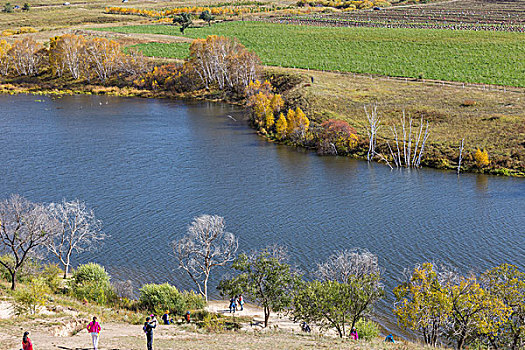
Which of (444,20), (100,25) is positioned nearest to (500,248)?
(444,20)

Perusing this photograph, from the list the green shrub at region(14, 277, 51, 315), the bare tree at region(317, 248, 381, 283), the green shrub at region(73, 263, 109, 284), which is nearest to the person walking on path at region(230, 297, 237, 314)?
the bare tree at region(317, 248, 381, 283)

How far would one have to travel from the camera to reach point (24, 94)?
431 ft

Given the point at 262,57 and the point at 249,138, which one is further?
the point at 262,57

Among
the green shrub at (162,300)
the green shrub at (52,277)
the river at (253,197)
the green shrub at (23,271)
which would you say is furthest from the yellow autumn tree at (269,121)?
the green shrub at (162,300)

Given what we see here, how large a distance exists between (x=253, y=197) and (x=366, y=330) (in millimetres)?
28890

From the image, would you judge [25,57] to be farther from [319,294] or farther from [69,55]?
[319,294]

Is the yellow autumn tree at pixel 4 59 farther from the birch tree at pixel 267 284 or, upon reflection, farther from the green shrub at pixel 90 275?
the birch tree at pixel 267 284

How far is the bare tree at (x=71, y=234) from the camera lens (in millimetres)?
44800

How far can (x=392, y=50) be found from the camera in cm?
13975

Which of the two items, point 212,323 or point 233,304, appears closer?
point 212,323

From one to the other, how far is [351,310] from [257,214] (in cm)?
2263

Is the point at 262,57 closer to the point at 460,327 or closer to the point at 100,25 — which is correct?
the point at 100,25

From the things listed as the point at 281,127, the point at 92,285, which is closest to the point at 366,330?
the point at 92,285

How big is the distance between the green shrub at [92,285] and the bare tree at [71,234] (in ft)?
8.76
